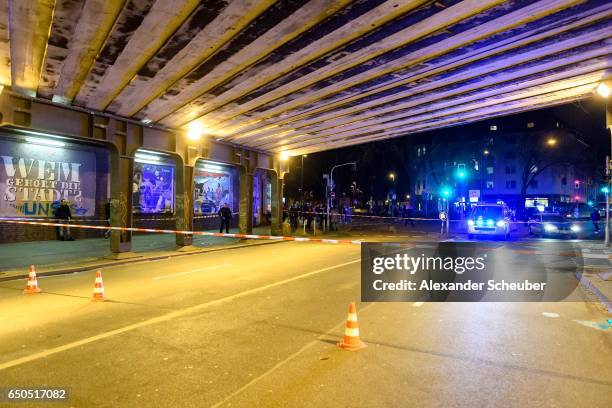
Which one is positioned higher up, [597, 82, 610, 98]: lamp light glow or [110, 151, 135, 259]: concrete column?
[597, 82, 610, 98]: lamp light glow

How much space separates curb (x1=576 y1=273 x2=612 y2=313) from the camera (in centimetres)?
800

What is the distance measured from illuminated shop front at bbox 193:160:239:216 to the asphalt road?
1923 centimetres

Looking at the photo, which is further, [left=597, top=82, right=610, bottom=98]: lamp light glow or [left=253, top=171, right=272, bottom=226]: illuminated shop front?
[left=253, top=171, right=272, bottom=226]: illuminated shop front

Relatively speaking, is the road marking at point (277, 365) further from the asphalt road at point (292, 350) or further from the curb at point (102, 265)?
the curb at point (102, 265)

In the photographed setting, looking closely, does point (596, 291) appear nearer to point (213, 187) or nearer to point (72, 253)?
point (72, 253)

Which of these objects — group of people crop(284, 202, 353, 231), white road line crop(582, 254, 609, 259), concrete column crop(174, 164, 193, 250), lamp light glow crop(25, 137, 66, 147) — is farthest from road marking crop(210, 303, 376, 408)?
group of people crop(284, 202, 353, 231)

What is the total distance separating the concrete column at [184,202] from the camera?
17.9 m

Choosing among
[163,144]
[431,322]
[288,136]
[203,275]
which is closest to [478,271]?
[431,322]

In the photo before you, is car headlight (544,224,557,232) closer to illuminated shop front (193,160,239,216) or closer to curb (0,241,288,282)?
curb (0,241,288,282)

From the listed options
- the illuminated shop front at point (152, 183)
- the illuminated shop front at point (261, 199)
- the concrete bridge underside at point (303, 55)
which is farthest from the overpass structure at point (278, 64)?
the illuminated shop front at point (261, 199)

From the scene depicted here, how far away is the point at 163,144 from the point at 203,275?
26.4 ft

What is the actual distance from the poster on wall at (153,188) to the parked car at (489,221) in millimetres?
17993

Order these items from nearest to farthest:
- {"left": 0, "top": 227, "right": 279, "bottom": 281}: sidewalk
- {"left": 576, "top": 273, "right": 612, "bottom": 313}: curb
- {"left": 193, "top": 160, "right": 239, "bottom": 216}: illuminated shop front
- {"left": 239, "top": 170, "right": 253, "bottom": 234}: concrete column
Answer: {"left": 576, "top": 273, "right": 612, "bottom": 313}: curb
{"left": 0, "top": 227, "right": 279, "bottom": 281}: sidewalk
{"left": 239, "top": 170, "right": 253, "bottom": 234}: concrete column
{"left": 193, "top": 160, "right": 239, "bottom": 216}: illuminated shop front

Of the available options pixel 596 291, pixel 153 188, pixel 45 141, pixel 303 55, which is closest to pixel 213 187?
pixel 153 188
